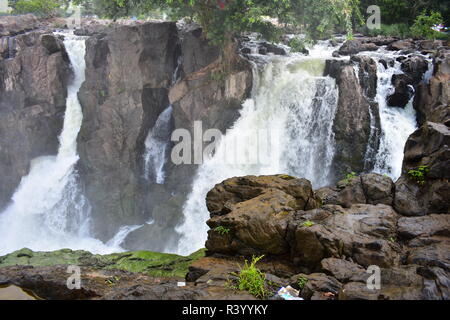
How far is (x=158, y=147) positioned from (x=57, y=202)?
6.02 meters

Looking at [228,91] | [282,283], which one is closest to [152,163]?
[228,91]

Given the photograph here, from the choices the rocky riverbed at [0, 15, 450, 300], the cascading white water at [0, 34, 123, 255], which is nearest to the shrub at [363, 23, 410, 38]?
the rocky riverbed at [0, 15, 450, 300]

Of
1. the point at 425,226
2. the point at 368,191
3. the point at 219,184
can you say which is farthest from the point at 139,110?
the point at 425,226

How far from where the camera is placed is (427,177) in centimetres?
770

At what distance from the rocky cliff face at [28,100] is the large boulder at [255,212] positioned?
14.2m

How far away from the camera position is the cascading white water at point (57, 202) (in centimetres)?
1750

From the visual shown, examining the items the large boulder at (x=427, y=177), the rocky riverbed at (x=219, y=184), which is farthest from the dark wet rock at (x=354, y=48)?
the large boulder at (x=427, y=177)

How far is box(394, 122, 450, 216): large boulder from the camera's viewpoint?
7.30 m

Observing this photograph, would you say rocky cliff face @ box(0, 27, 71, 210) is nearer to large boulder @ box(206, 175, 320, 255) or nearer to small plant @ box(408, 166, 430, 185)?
large boulder @ box(206, 175, 320, 255)

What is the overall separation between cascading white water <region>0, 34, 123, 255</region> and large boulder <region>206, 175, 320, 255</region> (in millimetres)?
10546

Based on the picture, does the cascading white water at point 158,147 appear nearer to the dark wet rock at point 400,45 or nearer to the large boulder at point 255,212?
the large boulder at point 255,212

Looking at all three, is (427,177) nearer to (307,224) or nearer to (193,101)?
(307,224)

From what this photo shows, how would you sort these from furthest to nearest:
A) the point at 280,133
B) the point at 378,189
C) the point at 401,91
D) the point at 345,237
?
the point at 280,133 → the point at 401,91 → the point at 378,189 → the point at 345,237

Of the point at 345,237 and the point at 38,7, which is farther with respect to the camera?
the point at 38,7
